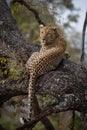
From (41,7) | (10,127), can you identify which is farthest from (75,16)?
(41,7)

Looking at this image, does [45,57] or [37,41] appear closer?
[45,57]

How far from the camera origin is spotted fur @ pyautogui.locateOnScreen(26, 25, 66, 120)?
6.73 meters

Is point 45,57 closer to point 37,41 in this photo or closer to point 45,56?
point 45,56

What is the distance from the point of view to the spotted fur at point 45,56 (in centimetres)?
673

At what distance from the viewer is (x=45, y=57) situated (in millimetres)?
7238

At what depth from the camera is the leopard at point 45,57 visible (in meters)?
6.70

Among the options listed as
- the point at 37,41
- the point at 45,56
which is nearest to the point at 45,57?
the point at 45,56

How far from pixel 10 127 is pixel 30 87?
8.56 metres

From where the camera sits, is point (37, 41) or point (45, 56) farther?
point (37, 41)

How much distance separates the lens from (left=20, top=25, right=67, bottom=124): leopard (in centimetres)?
670

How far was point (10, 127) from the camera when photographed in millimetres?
14984

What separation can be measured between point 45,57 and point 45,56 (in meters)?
0.02

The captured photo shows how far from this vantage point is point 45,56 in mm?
7242

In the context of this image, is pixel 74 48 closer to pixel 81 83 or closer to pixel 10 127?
pixel 10 127
